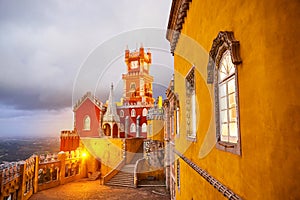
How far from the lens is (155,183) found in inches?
833

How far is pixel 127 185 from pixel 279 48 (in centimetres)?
2088

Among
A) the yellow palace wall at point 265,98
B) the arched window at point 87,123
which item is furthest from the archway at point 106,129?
the yellow palace wall at point 265,98

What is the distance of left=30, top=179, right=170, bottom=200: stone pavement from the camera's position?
17442 millimetres

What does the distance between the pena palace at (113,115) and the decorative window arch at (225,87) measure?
2775 centimetres

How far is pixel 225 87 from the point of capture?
3869 mm

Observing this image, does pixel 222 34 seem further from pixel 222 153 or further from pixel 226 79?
pixel 222 153

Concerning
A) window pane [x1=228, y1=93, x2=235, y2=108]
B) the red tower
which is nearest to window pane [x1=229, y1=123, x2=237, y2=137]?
window pane [x1=228, y1=93, x2=235, y2=108]

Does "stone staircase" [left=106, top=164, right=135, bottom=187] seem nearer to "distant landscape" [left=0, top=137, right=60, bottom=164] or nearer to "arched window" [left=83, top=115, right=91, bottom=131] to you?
"arched window" [left=83, top=115, right=91, bottom=131]

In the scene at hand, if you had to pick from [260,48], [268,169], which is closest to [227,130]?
[268,169]

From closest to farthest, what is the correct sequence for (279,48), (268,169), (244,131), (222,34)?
1. (279,48)
2. (268,169)
3. (244,131)
4. (222,34)

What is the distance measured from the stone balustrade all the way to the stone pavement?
34.9 inches

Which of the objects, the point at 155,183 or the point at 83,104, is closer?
the point at 155,183

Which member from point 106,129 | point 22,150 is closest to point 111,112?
point 106,129

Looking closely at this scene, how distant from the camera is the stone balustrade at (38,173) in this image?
13.7 metres
